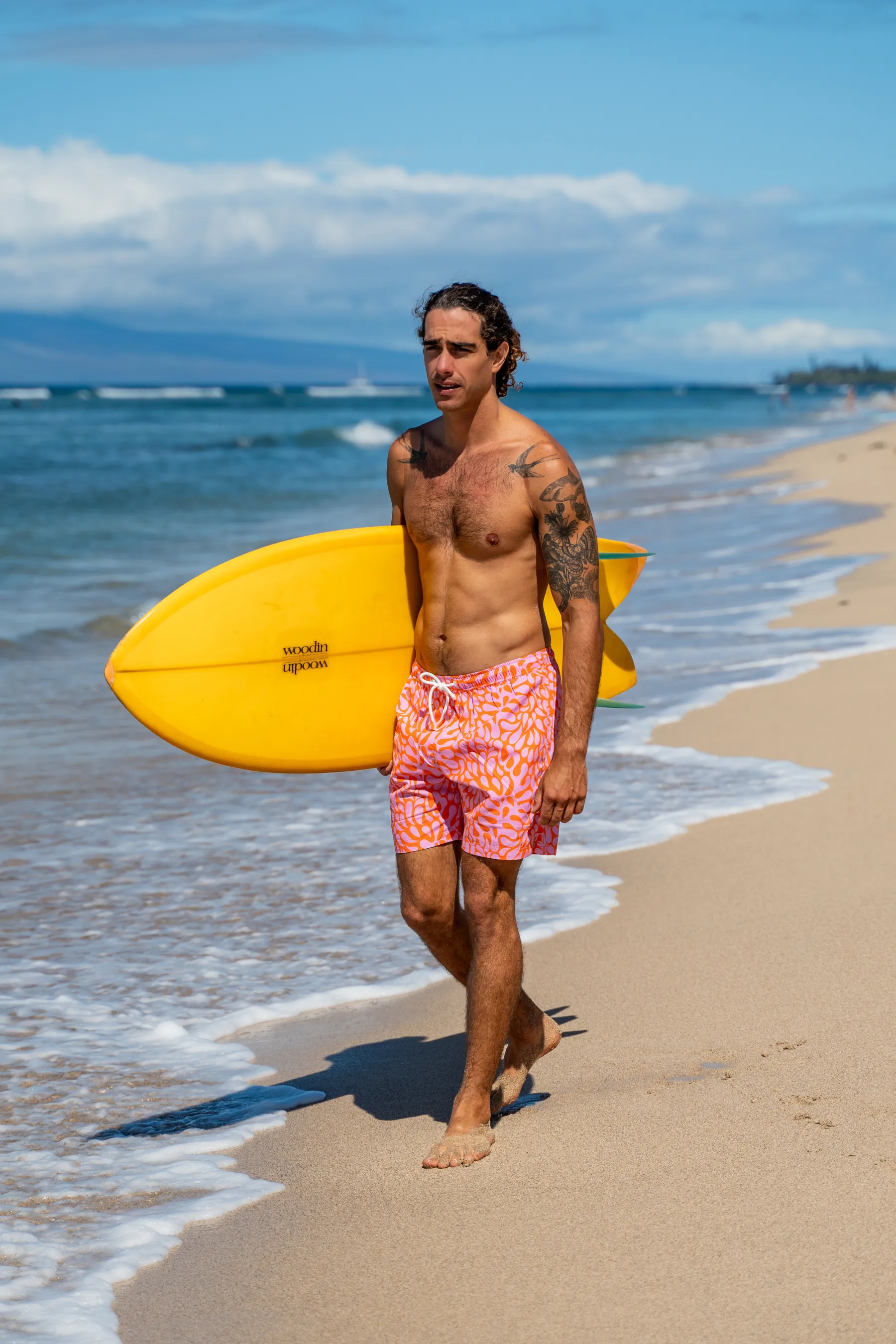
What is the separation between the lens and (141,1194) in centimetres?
291

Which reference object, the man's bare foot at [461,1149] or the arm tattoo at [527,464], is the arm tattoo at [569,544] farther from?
the man's bare foot at [461,1149]

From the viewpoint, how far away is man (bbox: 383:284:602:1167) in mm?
2963

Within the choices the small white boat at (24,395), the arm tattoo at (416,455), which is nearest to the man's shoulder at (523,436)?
the arm tattoo at (416,455)

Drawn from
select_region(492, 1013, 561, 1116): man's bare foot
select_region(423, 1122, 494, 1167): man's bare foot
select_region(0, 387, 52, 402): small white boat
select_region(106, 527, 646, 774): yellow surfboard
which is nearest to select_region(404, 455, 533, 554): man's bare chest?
select_region(106, 527, 646, 774): yellow surfboard

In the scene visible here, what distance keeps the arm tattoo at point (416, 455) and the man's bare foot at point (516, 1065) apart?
1320mm

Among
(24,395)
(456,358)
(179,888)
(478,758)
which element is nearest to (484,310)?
(456,358)

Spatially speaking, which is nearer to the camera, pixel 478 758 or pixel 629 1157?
pixel 629 1157

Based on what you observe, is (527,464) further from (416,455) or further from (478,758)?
(478,758)

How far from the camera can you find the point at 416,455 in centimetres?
320

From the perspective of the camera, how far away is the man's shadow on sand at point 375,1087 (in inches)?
128

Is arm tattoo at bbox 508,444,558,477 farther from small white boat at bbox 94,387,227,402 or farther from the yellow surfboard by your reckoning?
small white boat at bbox 94,387,227,402

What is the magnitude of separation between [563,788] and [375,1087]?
Result: 1.00 meters

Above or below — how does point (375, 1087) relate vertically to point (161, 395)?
below

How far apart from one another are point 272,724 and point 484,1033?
109 cm
